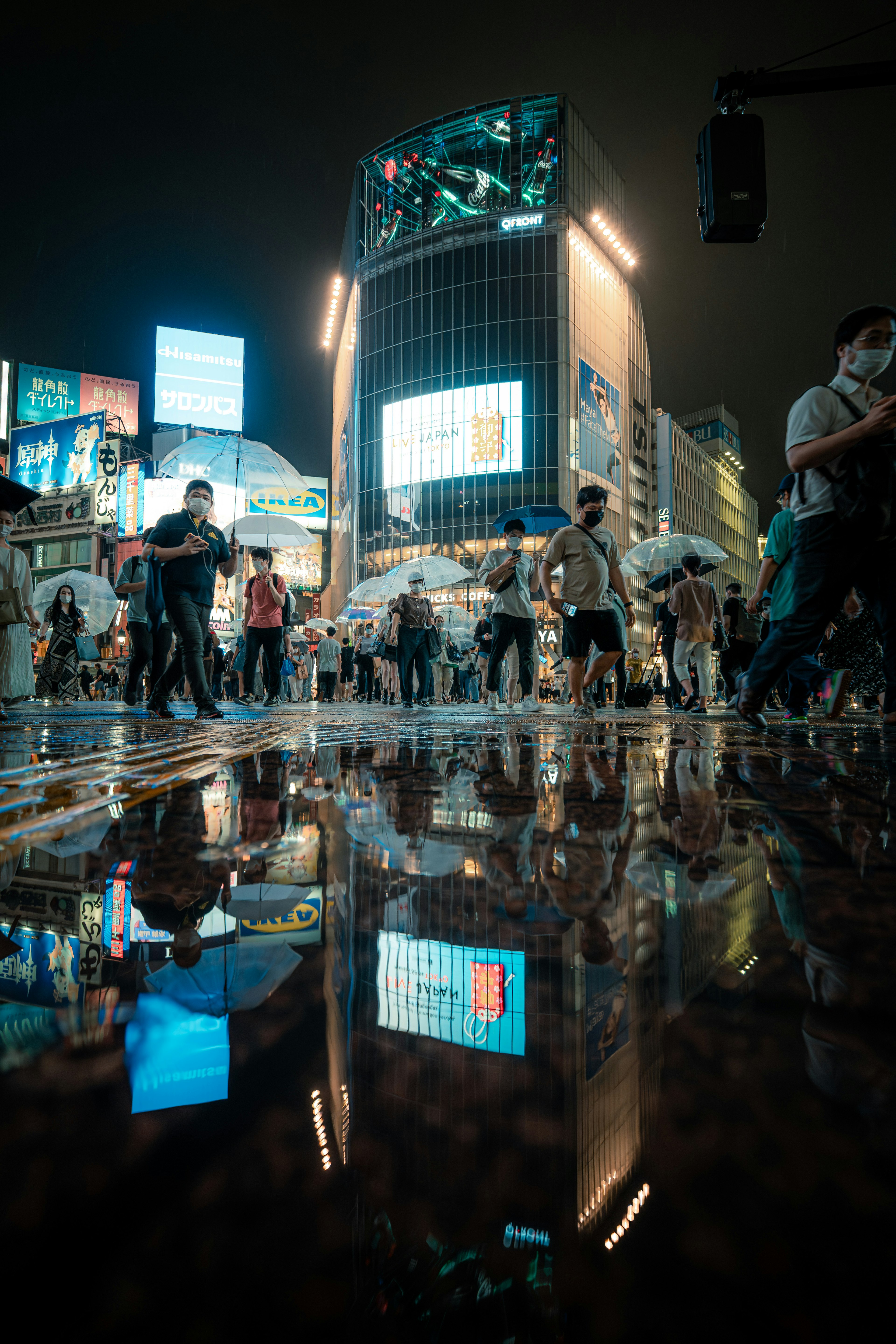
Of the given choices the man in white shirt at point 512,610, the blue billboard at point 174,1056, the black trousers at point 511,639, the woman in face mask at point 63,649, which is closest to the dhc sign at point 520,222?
the woman in face mask at point 63,649

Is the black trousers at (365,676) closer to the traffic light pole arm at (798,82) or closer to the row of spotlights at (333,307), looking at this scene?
the traffic light pole arm at (798,82)

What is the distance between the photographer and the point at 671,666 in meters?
8.92

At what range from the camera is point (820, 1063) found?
398 mm

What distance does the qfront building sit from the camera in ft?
141

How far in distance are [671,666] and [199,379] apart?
128ft

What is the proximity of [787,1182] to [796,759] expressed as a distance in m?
2.44

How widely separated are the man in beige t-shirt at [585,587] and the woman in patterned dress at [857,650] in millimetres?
2338

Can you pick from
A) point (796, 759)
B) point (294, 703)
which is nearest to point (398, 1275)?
point (796, 759)

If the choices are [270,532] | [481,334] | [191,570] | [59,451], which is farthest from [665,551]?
[481,334]

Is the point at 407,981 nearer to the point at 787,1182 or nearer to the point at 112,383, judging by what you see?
the point at 787,1182

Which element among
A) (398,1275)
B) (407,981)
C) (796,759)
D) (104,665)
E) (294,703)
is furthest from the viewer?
(104,665)

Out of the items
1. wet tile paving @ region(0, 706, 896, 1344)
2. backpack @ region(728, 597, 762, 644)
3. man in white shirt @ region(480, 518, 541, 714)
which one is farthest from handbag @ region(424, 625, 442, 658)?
wet tile paving @ region(0, 706, 896, 1344)

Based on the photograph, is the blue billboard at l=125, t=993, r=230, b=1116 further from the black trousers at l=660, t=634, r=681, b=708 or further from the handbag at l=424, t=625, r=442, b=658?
the handbag at l=424, t=625, r=442, b=658

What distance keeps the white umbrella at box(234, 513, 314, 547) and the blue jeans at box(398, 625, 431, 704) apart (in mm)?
3646
